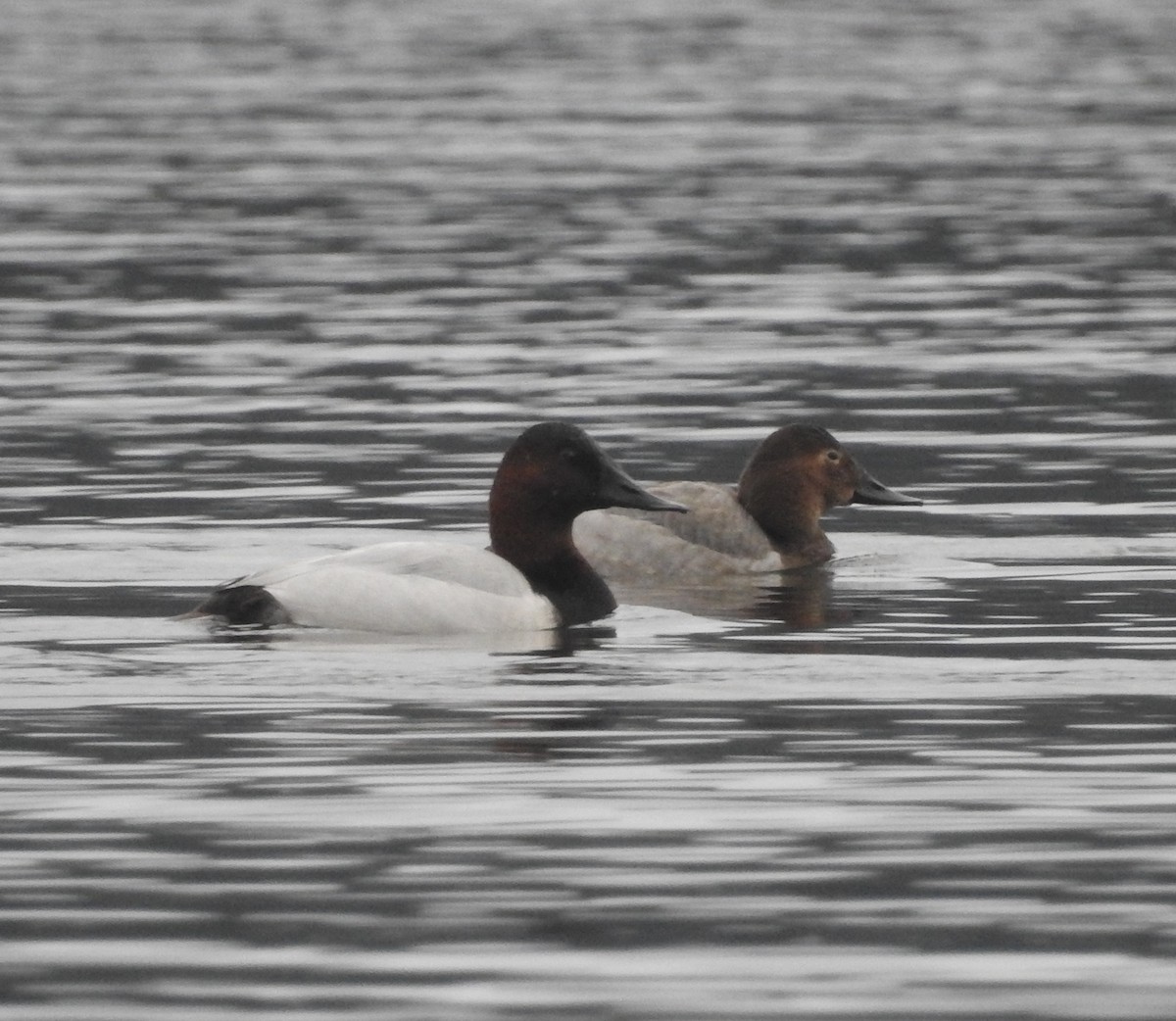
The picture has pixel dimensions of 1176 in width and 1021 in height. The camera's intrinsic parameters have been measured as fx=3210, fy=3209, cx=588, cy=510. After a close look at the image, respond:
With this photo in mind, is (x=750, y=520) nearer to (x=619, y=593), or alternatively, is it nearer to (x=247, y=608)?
(x=619, y=593)

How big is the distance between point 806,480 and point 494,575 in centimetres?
348

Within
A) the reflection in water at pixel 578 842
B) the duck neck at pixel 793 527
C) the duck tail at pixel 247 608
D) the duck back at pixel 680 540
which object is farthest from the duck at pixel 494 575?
the duck neck at pixel 793 527

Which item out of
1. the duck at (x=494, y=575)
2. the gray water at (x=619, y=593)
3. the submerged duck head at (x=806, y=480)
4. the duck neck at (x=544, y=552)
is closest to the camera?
the gray water at (x=619, y=593)

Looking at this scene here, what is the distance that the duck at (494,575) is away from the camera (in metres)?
13.3

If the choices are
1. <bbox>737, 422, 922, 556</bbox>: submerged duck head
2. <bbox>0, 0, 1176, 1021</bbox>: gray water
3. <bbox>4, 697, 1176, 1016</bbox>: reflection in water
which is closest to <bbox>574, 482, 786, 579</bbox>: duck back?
<bbox>737, 422, 922, 556</bbox>: submerged duck head

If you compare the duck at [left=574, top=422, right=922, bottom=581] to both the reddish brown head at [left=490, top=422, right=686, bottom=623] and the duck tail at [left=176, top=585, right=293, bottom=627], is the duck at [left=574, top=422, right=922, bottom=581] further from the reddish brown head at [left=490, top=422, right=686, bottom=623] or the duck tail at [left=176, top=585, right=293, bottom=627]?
the duck tail at [left=176, top=585, right=293, bottom=627]

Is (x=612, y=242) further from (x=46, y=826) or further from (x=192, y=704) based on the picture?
(x=46, y=826)

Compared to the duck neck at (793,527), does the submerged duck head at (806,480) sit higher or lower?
higher

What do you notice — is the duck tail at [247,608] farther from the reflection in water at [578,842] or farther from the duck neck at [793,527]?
the duck neck at [793,527]

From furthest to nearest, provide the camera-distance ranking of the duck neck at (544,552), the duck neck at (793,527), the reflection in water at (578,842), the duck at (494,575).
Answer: the duck neck at (793,527) < the duck neck at (544,552) < the duck at (494,575) < the reflection in water at (578,842)

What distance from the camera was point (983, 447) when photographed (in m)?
19.5

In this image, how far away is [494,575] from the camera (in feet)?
45.0

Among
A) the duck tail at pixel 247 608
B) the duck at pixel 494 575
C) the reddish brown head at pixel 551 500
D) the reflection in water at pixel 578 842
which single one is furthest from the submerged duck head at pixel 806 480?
the reflection in water at pixel 578 842

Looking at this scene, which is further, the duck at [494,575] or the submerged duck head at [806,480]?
the submerged duck head at [806,480]
